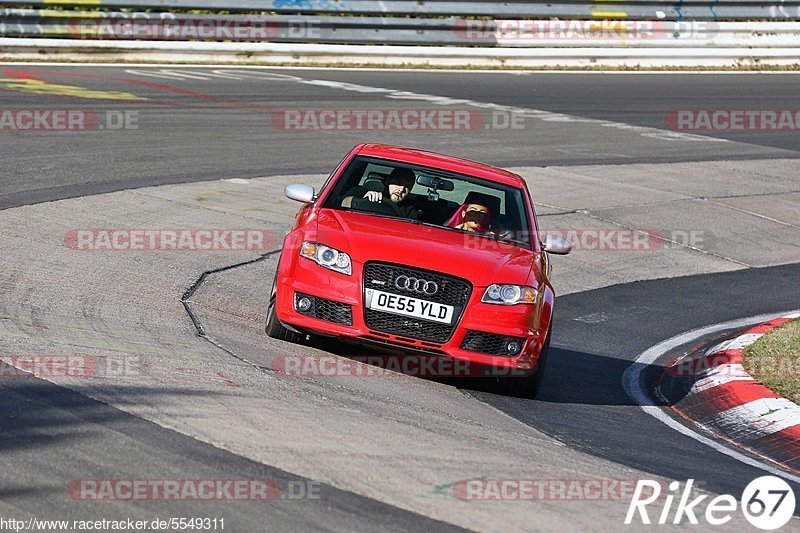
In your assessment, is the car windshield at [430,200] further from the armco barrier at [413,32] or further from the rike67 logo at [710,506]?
the armco barrier at [413,32]

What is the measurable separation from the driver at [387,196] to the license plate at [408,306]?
3.87 feet

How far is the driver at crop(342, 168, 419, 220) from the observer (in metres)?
8.73

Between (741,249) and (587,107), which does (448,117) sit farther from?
(741,249)

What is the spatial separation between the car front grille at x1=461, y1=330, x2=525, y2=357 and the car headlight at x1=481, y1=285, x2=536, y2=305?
217 millimetres

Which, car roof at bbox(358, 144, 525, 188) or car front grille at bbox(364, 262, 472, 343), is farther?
car roof at bbox(358, 144, 525, 188)

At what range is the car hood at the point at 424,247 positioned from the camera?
7754 millimetres

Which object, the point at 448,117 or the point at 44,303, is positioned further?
the point at 448,117

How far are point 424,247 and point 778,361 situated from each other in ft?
10.7

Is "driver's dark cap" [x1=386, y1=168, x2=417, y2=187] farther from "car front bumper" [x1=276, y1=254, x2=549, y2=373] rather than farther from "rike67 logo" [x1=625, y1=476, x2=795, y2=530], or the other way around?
"rike67 logo" [x1=625, y1=476, x2=795, y2=530]

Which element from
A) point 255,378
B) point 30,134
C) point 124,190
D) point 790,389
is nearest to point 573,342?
point 790,389

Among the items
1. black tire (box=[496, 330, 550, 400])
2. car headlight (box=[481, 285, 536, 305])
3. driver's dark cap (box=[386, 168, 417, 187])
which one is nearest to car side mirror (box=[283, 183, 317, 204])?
driver's dark cap (box=[386, 168, 417, 187])

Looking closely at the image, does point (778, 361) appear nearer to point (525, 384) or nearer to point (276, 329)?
point (525, 384)

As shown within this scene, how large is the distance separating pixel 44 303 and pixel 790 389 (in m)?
5.27

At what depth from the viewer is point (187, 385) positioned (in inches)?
253
